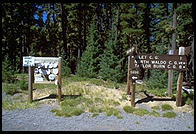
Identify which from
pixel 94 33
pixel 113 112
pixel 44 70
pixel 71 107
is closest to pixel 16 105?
pixel 44 70

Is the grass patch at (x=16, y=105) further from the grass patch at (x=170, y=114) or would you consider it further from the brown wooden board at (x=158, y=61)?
the grass patch at (x=170, y=114)

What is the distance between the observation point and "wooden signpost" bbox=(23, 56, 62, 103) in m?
8.34

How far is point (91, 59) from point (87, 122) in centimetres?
1112

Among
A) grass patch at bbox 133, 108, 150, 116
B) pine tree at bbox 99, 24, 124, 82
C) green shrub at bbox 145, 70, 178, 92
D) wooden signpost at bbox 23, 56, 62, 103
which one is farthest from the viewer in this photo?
pine tree at bbox 99, 24, 124, 82

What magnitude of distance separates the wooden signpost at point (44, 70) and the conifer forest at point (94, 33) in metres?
4.35

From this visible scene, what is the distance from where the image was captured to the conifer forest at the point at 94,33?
49.7 feet

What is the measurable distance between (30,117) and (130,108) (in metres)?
3.82

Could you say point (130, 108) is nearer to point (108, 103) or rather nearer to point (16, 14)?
point (108, 103)

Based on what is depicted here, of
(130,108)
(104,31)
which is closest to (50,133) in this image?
(130,108)

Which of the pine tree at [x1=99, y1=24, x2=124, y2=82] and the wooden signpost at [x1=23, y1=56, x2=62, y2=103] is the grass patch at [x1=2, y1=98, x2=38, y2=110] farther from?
the pine tree at [x1=99, y1=24, x2=124, y2=82]

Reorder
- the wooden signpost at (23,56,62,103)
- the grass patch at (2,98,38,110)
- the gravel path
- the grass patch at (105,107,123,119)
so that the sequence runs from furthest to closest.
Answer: the wooden signpost at (23,56,62,103), the grass patch at (2,98,38,110), the grass patch at (105,107,123,119), the gravel path

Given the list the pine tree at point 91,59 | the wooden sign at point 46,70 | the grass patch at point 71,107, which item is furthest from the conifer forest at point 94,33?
the grass patch at point 71,107

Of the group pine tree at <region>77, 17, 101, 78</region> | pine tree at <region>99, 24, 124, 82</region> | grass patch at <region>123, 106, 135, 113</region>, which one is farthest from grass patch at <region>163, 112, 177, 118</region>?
pine tree at <region>77, 17, 101, 78</region>

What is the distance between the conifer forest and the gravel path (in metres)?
6.07
